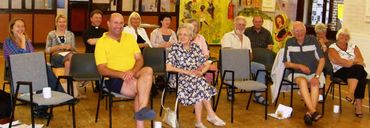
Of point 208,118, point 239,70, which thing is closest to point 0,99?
point 208,118

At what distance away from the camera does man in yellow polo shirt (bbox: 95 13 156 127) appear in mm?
5434

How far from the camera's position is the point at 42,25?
12.9 metres

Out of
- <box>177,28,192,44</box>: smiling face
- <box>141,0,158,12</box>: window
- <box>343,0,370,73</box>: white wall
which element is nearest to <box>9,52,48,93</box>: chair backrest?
<box>177,28,192,44</box>: smiling face

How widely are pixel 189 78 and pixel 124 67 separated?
0.74 meters

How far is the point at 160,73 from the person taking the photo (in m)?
7.16

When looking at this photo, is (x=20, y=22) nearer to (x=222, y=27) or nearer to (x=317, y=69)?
(x=317, y=69)

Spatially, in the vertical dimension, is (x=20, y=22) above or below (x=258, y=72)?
above

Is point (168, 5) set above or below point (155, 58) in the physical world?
above

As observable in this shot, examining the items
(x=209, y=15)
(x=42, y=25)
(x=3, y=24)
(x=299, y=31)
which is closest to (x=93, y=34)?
(x=299, y=31)

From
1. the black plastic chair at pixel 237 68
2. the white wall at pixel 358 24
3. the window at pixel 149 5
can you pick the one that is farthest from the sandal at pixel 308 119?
the window at pixel 149 5

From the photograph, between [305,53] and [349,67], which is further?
[349,67]

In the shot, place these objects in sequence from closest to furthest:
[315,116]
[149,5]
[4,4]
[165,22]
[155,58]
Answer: [315,116] < [155,58] < [165,22] < [4,4] < [149,5]

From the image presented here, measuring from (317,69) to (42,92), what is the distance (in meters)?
3.41

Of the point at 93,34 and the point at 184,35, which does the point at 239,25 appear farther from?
the point at 93,34
